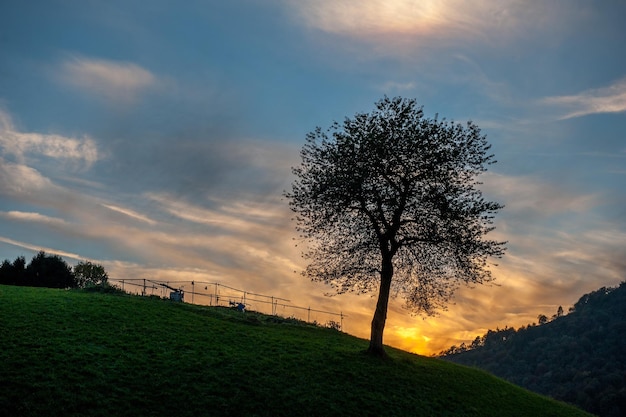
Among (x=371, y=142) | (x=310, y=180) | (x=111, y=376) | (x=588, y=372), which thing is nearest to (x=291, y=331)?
(x=310, y=180)

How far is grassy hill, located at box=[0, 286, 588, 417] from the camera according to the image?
29.0m

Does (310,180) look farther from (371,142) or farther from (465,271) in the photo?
(465,271)

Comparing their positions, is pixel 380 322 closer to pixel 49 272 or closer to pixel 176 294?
pixel 176 294

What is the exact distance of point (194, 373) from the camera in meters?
34.7

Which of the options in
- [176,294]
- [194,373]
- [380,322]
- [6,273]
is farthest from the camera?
[6,273]

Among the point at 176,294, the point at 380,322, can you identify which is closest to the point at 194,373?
the point at 380,322

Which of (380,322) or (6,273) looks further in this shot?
(6,273)

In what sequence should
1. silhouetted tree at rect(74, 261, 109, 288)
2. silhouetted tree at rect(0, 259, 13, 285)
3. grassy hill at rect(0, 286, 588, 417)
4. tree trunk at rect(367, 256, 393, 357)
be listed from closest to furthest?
grassy hill at rect(0, 286, 588, 417) < tree trunk at rect(367, 256, 393, 357) < silhouetted tree at rect(0, 259, 13, 285) < silhouetted tree at rect(74, 261, 109, 288)

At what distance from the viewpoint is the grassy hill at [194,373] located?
29.0 meters

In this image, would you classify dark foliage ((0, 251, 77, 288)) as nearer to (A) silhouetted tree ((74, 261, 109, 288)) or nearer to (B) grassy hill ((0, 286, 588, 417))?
(A) silhouetted tree ((74, 261, 109, 288))

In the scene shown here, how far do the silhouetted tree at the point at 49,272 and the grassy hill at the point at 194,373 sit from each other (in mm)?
60601

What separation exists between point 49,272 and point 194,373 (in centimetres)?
9551

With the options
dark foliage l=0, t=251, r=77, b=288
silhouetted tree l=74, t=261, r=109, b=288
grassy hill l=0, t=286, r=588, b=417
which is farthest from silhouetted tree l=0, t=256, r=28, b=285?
grassy hill l=0, t=286, r=588, b=417

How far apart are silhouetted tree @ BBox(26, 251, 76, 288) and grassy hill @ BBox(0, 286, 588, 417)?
60.6 m
